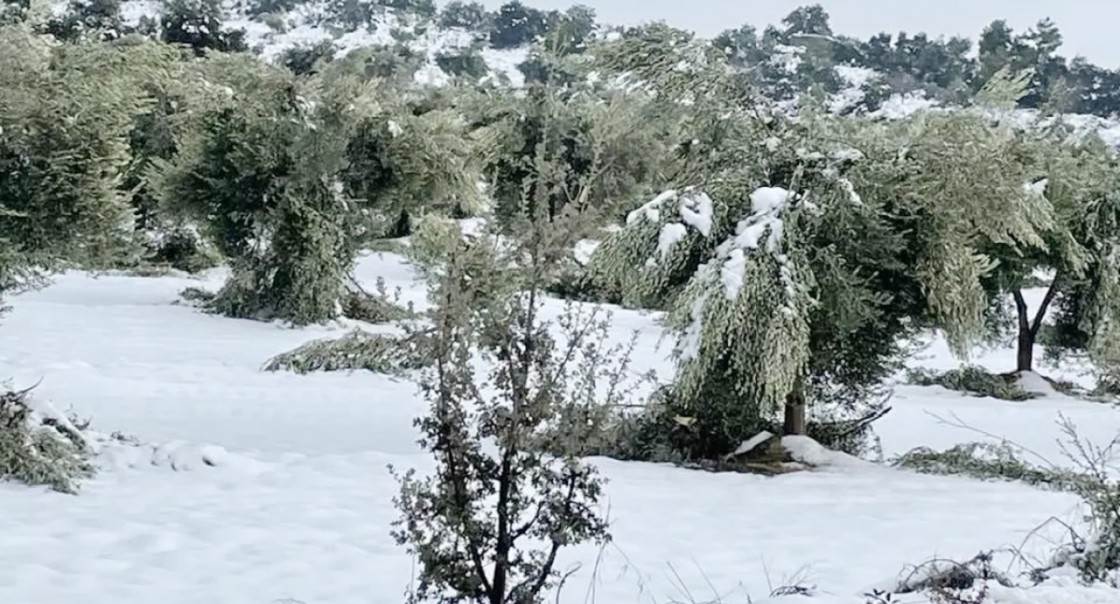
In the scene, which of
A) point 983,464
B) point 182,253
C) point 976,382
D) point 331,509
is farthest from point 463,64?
point 331,509

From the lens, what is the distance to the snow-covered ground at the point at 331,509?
3555 mm

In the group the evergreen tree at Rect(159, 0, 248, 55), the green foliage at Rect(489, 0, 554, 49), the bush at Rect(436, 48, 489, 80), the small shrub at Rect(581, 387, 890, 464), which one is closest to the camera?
the small shrub at Rect(581, 387, 890, 464)

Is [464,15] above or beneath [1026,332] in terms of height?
above

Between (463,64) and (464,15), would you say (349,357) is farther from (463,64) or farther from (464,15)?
(464,15)

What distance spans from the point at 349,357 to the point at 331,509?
424 cm

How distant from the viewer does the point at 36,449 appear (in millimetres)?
4746

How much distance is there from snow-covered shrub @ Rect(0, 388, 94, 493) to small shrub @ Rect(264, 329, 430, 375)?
325 cm

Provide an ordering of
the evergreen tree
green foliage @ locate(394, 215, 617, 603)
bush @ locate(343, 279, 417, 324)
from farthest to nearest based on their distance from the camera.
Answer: the evergreen tree, bush @ locate(343, 279, 417, 324), green foliage @ locate(394, 215, 617, 603)

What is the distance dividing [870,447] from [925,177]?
192 centimetres

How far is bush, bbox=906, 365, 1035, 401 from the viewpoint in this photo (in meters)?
10.5

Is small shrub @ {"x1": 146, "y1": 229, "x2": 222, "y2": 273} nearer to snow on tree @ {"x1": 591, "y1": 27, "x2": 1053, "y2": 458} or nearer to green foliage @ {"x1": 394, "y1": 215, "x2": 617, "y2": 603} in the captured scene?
snow on tree @ {"x1": 591, "y1": 27, "x2": 1053, "y2": 458}

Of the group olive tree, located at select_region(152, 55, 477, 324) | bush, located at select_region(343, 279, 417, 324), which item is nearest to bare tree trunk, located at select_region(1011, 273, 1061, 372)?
olive tree, located at select_region(152, 55, 477, 324)

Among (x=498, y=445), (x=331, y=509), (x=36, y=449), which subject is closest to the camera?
(x=498, y=445)

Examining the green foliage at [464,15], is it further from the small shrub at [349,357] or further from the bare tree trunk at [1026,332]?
the small shrub at [349,357]
